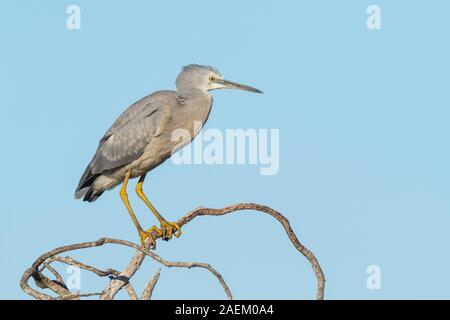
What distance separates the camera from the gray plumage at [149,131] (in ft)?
36.8

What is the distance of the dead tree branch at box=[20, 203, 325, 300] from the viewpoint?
732cm

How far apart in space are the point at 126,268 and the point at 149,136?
341 centimetres

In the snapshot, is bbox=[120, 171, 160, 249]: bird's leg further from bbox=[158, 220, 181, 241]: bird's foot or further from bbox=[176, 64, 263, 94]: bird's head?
bbox=[176, 64, 263, 94]: bird's head

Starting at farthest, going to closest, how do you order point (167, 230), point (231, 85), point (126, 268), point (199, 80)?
point (231, 85)
point (199, 80)
point (167, 230)
point (126, 268)

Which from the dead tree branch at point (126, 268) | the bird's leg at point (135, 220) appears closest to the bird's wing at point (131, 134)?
the bird's leg at point (135, 220)

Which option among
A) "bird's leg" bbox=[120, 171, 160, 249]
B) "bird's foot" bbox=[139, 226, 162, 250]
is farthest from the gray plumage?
"bird's foot" bbox=[139, 226, 162, 250]

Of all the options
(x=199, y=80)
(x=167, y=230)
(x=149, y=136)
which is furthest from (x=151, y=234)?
(x=199, y=80)

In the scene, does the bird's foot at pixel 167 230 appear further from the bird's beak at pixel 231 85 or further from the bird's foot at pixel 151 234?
the bird's beak at pixel 231 85

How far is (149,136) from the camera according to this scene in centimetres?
1116

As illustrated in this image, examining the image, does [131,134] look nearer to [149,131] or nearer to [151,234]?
[149,131]
